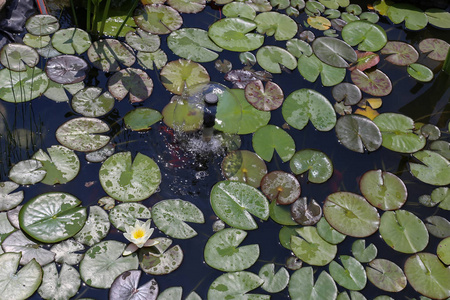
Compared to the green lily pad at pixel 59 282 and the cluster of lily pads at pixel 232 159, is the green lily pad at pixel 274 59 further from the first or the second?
the green lily pad at pixel 59 282

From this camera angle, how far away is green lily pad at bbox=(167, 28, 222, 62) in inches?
135

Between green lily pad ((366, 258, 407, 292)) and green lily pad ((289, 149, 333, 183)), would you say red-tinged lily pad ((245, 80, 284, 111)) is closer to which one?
green lily pad ((289, 149, 333, 183))

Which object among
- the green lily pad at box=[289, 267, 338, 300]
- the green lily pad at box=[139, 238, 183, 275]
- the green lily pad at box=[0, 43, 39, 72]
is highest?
the green lily pad at box=[0, 43, 39, 72]

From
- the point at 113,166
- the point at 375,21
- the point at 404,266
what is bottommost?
the point at 404,266

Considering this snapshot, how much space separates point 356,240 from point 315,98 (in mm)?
1182

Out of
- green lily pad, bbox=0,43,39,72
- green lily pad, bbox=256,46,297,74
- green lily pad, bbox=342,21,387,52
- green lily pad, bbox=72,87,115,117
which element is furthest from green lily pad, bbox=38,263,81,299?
green lily pad, bbox=342,21,387,52

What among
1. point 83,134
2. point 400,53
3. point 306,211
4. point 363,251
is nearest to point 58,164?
point 83,134

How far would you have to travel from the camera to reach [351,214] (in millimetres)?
2680

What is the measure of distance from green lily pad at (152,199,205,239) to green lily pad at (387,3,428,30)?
2.83 meters

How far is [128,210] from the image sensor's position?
2543 mm

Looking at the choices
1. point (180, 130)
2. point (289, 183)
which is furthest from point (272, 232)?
point (180, 130)

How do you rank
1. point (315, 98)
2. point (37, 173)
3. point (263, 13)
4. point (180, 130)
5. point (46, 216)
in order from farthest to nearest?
1. point (263, 13)
2. point (315, 98)
3. point (180, 130)
4. point (37, 173)
5. point (46, 216)

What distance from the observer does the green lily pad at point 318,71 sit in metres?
3.42

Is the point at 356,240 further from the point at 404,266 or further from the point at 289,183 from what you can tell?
the point at 289,183
